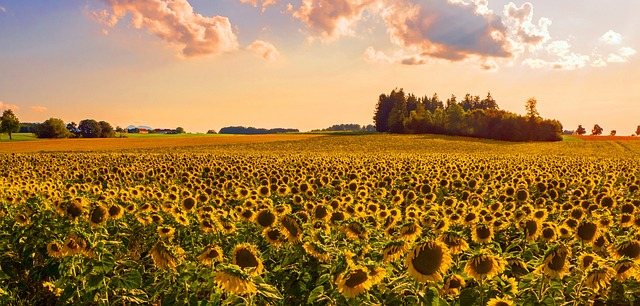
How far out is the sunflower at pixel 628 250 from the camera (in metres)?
5.51

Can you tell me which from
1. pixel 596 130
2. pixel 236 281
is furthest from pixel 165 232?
pixel 596 130

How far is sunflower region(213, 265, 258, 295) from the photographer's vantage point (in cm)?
361

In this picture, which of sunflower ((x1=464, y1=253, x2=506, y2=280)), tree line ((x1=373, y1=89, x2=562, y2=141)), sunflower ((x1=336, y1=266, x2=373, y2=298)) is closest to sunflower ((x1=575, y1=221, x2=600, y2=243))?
sunflower ((x1=464, y1=253, x2=506, y2=280))

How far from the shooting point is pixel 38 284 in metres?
7.39

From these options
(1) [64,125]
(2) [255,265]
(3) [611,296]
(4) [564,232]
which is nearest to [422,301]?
(2) [255,265]

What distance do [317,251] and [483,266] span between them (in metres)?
1.92

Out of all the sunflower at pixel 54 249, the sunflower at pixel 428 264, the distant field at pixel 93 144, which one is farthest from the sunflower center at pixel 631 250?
the distant field at pixel 93 144

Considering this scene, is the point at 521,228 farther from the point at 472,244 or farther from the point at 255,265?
the point at 255,265

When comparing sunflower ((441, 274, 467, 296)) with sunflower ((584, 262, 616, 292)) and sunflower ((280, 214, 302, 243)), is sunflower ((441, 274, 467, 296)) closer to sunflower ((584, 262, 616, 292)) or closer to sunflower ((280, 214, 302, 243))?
sunflower ((584, 262, 616, 292))

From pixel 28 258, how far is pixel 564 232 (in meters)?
9.02

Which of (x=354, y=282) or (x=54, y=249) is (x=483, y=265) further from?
(x=54, y=249)

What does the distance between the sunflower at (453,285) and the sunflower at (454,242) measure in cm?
43

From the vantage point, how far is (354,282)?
387 centimetres

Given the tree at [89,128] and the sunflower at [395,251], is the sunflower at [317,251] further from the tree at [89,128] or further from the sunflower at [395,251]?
the tree at [89,128]
